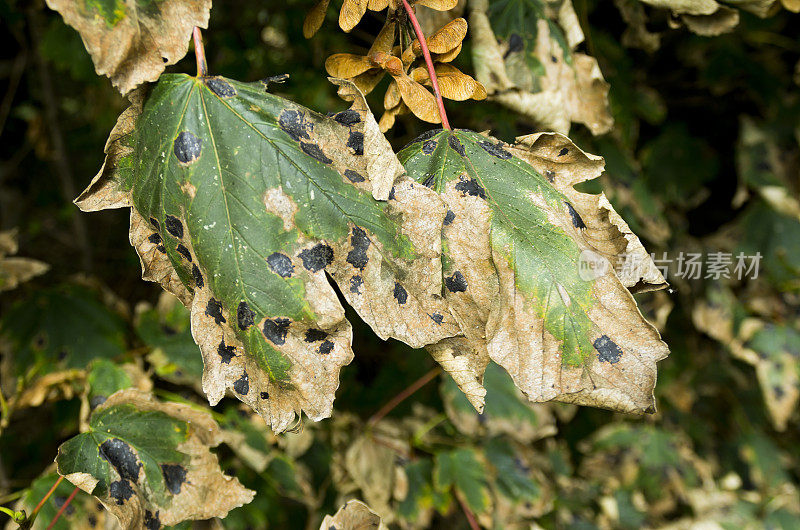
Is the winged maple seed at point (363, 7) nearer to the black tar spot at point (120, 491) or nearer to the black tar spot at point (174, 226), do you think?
the black tar spot at point (174, 226)

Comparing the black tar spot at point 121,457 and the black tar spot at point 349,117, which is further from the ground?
the black tar spot at point 349,117

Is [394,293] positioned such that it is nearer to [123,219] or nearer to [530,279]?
[530,279]

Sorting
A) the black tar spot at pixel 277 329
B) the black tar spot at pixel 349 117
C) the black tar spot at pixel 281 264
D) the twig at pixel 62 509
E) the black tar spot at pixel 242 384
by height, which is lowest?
the twig at pixel 62 509

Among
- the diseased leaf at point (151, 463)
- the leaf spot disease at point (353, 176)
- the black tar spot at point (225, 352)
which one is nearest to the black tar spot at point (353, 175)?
the leaf spot disease at point (353, 176)

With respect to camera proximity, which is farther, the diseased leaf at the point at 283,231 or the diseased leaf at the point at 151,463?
the diseased leaf at the point at 151,463

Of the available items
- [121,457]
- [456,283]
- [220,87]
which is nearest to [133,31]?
[220,87]

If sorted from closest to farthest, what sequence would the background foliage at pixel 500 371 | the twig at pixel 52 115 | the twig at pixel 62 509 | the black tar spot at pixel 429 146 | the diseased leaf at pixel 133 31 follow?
the diseased leaf at pixel 133 31, the black tar spot at pixel 429 146, the twig at pixel 62 509, the background foliage at pixel 500 371, the twig at pixel 52 115
